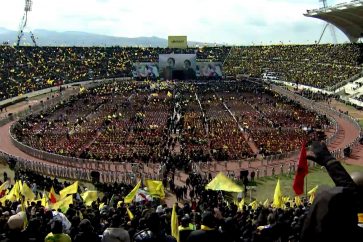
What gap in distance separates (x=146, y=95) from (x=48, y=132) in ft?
100

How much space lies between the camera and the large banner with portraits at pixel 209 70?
10462 cm

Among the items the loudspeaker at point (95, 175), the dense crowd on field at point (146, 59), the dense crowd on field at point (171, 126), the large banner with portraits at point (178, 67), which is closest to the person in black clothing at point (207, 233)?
the loudspeaker at point (95, 175)

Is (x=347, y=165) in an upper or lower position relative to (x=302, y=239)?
lower

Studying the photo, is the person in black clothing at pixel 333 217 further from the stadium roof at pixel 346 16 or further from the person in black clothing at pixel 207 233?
the stadium roof at pixel 346 16

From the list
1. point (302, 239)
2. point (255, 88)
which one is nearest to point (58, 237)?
point (302, 239)

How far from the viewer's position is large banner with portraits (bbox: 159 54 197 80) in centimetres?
10369

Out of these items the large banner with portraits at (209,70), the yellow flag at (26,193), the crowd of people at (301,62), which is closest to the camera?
the yellow flag at (26,193)

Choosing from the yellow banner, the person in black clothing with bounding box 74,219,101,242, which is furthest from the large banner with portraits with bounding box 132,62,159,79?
the person in black clothing with bounding box 74,219,101,242

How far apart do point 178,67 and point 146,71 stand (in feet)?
22.0

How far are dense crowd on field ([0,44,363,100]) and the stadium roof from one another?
16.9 ft

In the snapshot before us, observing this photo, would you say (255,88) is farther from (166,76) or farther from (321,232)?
(321,232)

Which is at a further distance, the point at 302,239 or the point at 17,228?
the point at 17,228

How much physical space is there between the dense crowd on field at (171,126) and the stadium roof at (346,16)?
26.5 m

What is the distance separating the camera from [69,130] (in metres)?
48.9
